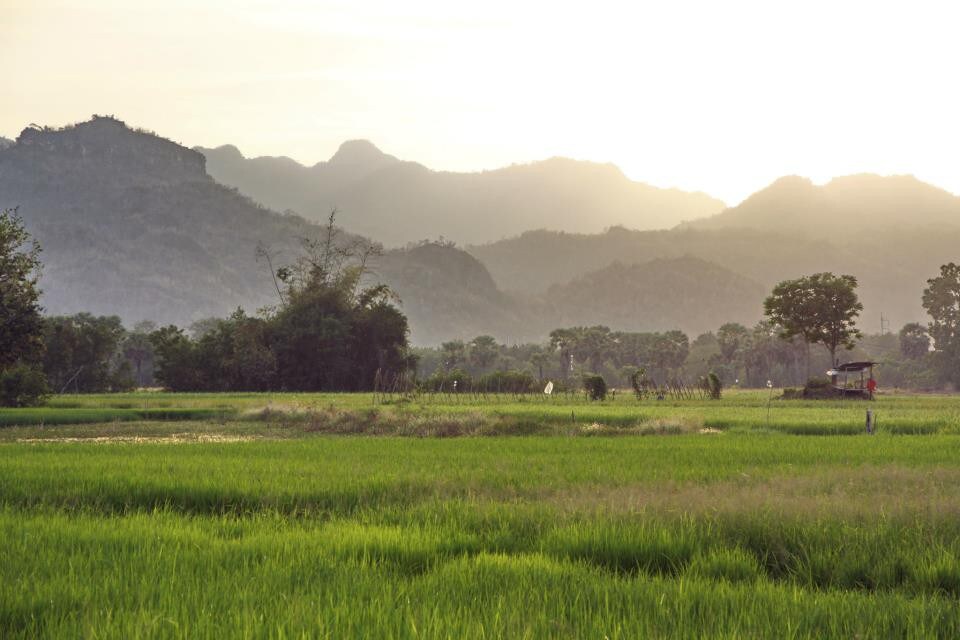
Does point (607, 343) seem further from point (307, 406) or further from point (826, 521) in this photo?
point (826, 521)

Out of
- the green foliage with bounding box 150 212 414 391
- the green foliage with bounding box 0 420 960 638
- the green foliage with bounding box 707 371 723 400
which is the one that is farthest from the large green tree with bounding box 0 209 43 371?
the green foliage with bounding box 707 371 723 400

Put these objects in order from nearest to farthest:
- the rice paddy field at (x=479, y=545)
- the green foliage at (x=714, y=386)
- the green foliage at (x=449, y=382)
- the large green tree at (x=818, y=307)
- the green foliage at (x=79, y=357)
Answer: the rice paddy field at (x=479, y=545) < the green foliage at (x=714, y=386) < the green foliage at (x=449, y=382) < the green foliage at (x=79, y=357) < the large green tree at (x=818, y=307)

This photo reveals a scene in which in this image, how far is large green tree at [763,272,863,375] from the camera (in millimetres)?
66812

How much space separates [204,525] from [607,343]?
132 m

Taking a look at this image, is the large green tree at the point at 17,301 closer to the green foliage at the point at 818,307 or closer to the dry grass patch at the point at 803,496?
the dry grass patch at the point at 803,496

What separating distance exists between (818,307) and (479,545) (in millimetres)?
66005

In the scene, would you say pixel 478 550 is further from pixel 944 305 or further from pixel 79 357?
pixel 944 305

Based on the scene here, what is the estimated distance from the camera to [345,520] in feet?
30.5

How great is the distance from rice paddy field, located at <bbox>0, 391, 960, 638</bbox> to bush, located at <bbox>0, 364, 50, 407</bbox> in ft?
88.1

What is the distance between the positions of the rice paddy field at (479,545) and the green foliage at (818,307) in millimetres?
53812

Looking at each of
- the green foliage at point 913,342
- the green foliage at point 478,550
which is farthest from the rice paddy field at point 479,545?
the green foliage at point 913,342

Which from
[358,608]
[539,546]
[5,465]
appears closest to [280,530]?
[539,546]

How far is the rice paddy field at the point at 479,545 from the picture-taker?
5.14 meters

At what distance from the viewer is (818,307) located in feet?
219
